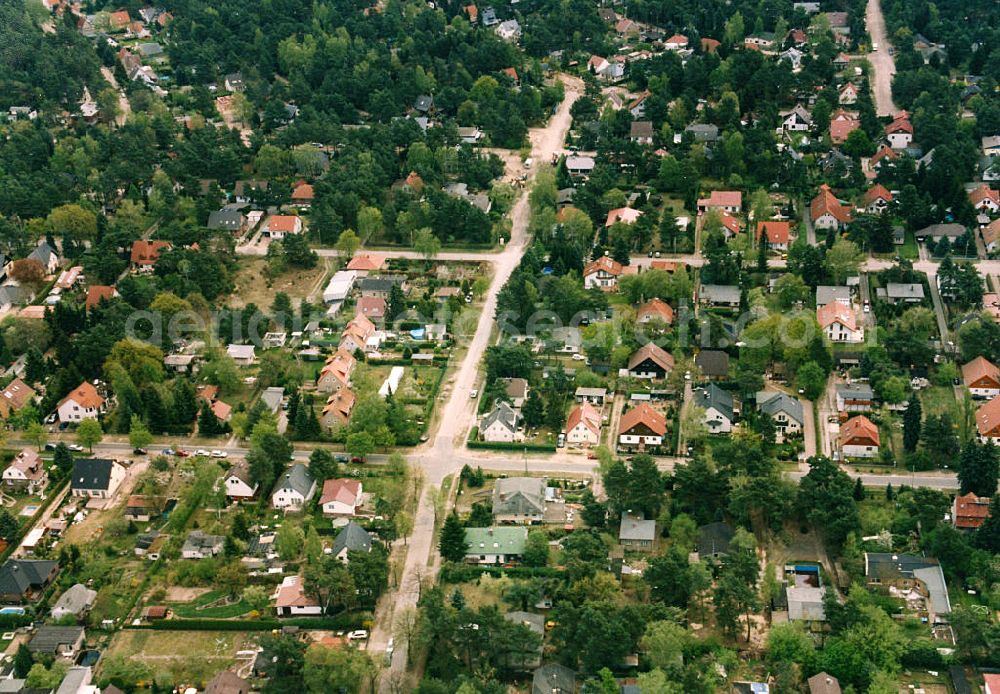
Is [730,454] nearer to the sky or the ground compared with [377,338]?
nearer to the sky

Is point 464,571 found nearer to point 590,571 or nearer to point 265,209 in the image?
point 590,571

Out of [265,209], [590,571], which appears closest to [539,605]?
[590,571]

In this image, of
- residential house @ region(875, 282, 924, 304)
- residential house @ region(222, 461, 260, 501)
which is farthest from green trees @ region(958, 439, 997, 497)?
residential house @ region(222, 461, 260, 501)

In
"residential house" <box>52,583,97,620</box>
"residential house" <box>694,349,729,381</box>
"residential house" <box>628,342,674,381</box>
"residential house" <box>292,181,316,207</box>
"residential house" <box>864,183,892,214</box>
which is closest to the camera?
"residential house" <box>52,583,97,620</box>

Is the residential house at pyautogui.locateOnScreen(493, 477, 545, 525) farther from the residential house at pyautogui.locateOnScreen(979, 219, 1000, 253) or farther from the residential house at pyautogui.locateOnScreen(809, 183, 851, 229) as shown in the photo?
the residential house at pyautogui.locateOnScreen(979, 219, 1000, 253)

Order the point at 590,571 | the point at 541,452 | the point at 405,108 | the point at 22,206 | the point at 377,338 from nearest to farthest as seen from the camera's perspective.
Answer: the point at 590,571, the point at 541,452, the point at 377,338, the point at 22,206, the point at 405,108

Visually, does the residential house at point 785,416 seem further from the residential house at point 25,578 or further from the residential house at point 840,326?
the residential house at point 25,578

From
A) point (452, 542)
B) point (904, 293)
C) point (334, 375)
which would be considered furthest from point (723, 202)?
point (452, 542)

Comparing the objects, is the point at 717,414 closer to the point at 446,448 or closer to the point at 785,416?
the point at 785,416
